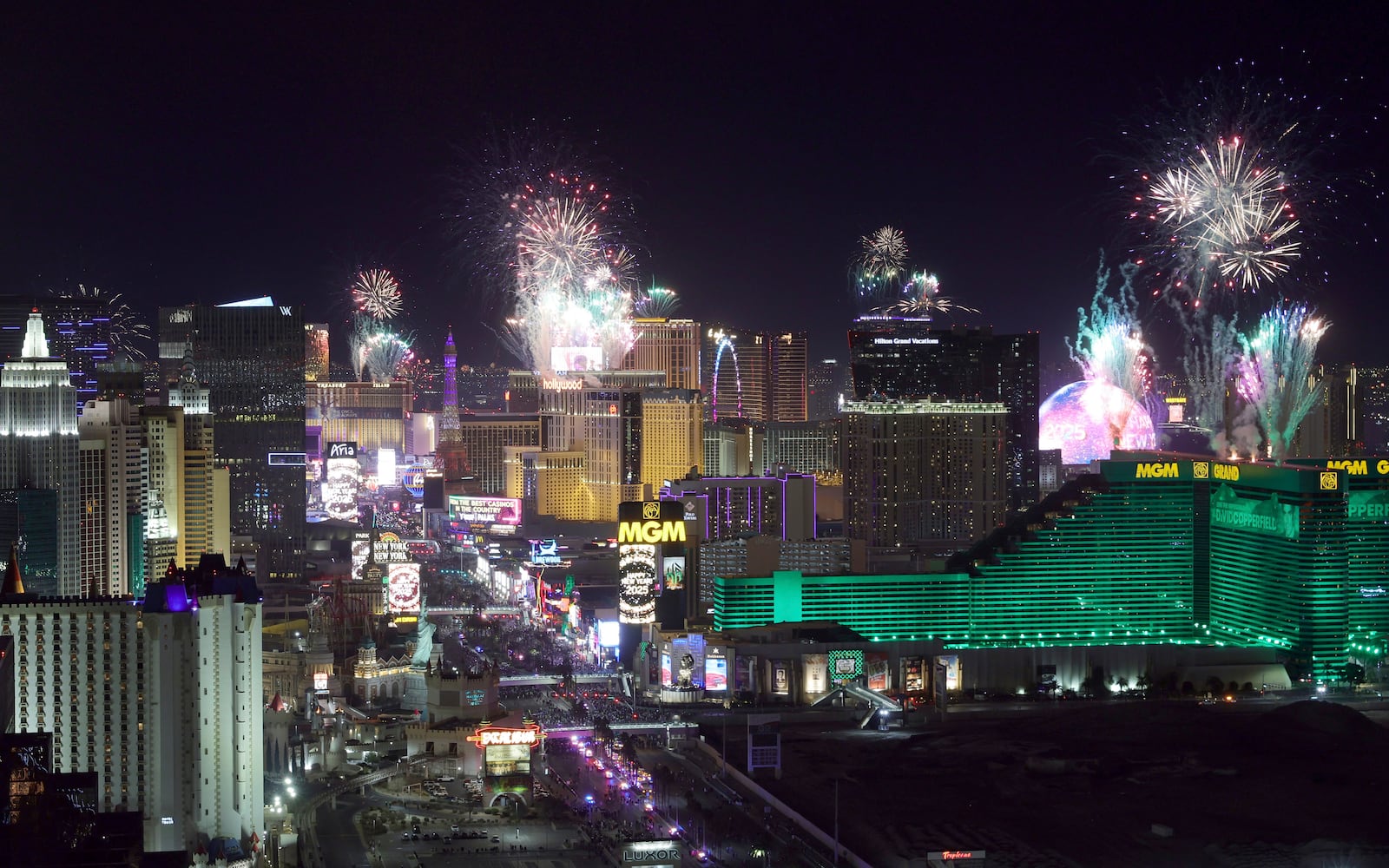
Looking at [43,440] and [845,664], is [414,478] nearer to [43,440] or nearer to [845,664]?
[43,440]

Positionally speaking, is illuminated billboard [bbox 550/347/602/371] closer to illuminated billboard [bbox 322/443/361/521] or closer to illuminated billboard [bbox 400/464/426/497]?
illuminated billboard [bbox 322/443/361/521]

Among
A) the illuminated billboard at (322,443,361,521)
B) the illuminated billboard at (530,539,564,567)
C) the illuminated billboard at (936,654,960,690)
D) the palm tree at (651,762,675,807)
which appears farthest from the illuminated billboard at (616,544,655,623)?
the illuminated billboard at (322,443,361,521)

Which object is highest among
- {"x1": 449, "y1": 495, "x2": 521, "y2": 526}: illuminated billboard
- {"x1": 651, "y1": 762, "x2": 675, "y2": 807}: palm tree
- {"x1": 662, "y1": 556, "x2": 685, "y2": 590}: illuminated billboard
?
{"x1": 449, "y1": 495, "x2": 521, "y2": 526}: illuminated billboard

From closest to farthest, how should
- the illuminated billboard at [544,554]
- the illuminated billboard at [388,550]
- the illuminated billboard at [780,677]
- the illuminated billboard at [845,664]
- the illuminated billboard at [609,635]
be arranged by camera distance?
the illuminated billboard at [780,677]
the illuminated billboard at [845,664]
the illuminated billboard at [609,635]
the illuminated billboard at [388,550]
the illuminated billboard at [544,554]

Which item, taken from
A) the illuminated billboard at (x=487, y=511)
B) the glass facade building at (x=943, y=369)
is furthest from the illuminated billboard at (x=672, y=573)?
the illuminated billboard at (x=487, y=511)

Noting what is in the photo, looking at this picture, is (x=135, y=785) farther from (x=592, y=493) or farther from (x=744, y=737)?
(x=592, y=493)

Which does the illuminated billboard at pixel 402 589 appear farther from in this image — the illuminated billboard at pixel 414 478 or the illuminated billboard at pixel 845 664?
the illuminated billboard at pixel 414 478

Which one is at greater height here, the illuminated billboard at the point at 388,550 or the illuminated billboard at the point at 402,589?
the illuminated billboard at the point at 388,550

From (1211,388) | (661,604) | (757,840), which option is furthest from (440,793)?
(1211,388)
